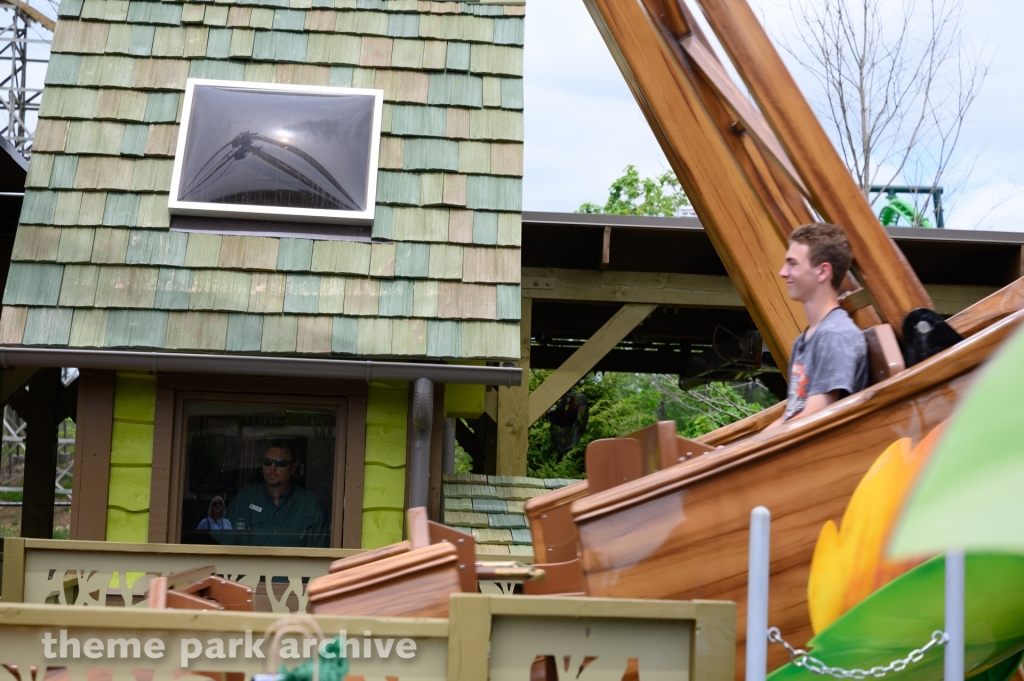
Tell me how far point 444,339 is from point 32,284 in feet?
6.78

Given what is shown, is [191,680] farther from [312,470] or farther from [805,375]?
[312,470]

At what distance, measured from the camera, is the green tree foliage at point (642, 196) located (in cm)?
2764

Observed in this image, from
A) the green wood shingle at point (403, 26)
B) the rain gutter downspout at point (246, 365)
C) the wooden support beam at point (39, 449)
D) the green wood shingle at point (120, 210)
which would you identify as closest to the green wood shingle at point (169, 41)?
the green wood shingle at point (120, 210)

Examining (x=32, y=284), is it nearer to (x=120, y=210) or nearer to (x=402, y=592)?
(x=120, y=210)

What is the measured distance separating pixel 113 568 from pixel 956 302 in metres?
6.18

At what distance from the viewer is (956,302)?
7.20m

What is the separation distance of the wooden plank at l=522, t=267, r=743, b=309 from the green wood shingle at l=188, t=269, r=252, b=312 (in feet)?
8.33

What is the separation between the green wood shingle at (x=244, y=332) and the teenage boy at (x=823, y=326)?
282 cm

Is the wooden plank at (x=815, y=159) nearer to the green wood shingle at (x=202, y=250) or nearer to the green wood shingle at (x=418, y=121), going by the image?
the green wood shingle at (x=418, y=121)

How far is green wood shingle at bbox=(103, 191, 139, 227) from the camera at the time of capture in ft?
16.1

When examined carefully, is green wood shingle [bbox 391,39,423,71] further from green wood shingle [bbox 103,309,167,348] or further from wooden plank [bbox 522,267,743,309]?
green wood shingle [bbox 103,309,167,348]

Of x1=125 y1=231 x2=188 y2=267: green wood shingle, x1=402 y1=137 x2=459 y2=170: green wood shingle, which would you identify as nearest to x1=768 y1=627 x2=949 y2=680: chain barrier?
x1=402 y1=137 x2=459 y2=170: green wood shingle

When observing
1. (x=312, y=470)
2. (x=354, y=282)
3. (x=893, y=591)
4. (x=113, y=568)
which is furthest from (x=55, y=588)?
(x=893, y=591)

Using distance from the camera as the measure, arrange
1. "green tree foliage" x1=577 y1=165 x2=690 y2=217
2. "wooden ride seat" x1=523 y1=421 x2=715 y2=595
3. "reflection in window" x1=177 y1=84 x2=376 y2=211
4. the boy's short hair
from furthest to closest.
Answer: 1. "green tree foliage" x1=577 y1=165 x2=690 y2=217
2. "reflection in window" x1=177 y1=84 x2=376 y2=211
3. "wooden ride seat" x1=523 y1=421 x2=715 y2=595
4. the boy's short hair
